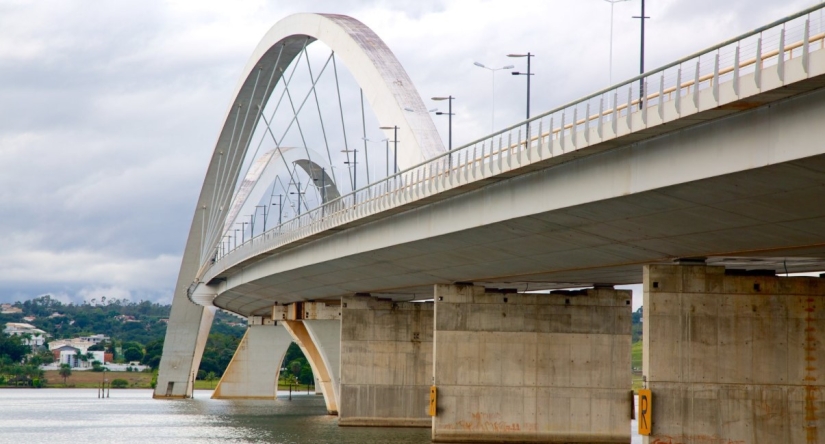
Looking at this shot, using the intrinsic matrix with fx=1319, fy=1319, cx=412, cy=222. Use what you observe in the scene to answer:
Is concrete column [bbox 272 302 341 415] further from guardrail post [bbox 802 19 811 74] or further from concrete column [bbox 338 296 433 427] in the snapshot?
guardrail post [bbox 802 19 811 74]

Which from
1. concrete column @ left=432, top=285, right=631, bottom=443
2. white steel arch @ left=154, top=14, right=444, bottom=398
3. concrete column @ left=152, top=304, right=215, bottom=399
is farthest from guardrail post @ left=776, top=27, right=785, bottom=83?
concrete column @ left=152, top=304, right=215, bottom=399

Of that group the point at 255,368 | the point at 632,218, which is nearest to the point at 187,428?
the point at 632,218

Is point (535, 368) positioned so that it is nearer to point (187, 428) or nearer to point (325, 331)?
point (187, 428)

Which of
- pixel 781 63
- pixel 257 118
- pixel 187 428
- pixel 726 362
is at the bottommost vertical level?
Answer: pixel 187 428

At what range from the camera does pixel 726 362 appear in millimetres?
40812

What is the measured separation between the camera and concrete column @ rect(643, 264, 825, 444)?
4072cm

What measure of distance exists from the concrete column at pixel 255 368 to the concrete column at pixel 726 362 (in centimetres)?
9405

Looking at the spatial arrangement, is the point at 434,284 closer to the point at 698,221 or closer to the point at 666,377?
the point at 666,377

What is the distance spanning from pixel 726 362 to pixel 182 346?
303ft

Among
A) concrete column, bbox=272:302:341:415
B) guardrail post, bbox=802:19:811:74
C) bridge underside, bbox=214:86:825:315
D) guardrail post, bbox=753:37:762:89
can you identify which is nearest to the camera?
guardrail post, bbox=802:19:811:74

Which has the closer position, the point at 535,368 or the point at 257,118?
the point at 535,368

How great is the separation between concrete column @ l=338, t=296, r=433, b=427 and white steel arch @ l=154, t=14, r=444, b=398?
50.0 feet

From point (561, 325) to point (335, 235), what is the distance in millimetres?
10604

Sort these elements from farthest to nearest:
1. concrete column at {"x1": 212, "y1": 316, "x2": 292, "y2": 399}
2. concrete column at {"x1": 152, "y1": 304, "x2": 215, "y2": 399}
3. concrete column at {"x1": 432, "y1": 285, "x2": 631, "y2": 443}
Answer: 1. concrete column at {"x1": 212, "y1": 316, "x2": 292, "y2": 399}
2. concrete column at {"x1": 152, "y1": 304, "x2": 215, "y2": 399}
3. concrete column at {"x1": 432, "y1": 285, "x2": 631, "y2": 443}
